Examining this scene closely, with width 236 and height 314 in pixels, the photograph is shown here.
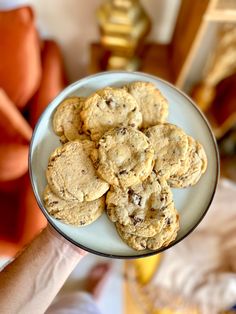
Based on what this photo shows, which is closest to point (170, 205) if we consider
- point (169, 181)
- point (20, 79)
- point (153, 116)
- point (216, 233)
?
point (169, 181)

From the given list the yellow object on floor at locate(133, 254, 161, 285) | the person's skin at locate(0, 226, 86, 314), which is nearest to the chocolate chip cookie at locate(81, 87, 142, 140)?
the person's skin at locate(0, 226, 86, 314)

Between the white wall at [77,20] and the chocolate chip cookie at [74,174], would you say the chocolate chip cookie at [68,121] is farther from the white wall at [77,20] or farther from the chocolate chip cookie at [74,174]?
the white wall at [77,20]

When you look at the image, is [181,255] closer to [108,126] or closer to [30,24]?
[108,126]

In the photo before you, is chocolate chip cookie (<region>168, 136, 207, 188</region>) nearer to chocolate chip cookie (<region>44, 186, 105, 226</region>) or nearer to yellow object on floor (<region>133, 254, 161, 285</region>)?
chocolate chip cookie (<region>44, 186, 105, 226</region>)

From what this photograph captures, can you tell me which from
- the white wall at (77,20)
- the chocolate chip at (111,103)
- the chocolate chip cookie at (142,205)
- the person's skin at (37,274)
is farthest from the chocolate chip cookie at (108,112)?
the white wall at (77,20)

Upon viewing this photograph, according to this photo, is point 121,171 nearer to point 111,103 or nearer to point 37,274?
point 111,103

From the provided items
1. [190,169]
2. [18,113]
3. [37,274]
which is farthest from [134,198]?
[18,113]
